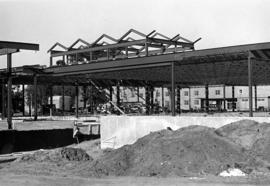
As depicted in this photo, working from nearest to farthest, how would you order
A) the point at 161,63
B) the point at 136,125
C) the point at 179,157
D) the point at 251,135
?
the point at 179,157, the point at 251,135, the point at 136,125, the point at 161,63

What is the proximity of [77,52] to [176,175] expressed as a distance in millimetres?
35031

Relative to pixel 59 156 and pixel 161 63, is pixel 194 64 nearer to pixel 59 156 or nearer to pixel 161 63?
pixel 161 63

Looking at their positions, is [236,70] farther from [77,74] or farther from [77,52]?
[77,52]

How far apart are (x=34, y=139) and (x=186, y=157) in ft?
60.4

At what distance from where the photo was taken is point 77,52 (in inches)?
2010

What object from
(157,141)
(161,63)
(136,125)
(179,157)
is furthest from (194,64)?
(179,157)

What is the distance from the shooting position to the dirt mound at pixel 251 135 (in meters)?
19.5

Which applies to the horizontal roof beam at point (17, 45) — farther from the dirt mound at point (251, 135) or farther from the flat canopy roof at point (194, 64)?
the dirt mound at point (251, 135)

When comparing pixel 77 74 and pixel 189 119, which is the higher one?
pixel 77 74

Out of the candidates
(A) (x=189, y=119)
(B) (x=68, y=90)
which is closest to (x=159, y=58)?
(A) (x=189, y=119)

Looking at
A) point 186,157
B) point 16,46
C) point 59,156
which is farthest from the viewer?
point 16,46

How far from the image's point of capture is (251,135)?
2119 centimetres

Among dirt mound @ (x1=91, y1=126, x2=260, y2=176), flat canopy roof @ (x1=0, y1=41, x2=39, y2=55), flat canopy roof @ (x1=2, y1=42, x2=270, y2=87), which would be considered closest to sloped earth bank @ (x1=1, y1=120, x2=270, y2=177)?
dirt mound @ (x1=91, y1=126, x2=260, y2=176)

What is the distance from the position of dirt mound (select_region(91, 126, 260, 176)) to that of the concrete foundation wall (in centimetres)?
223
